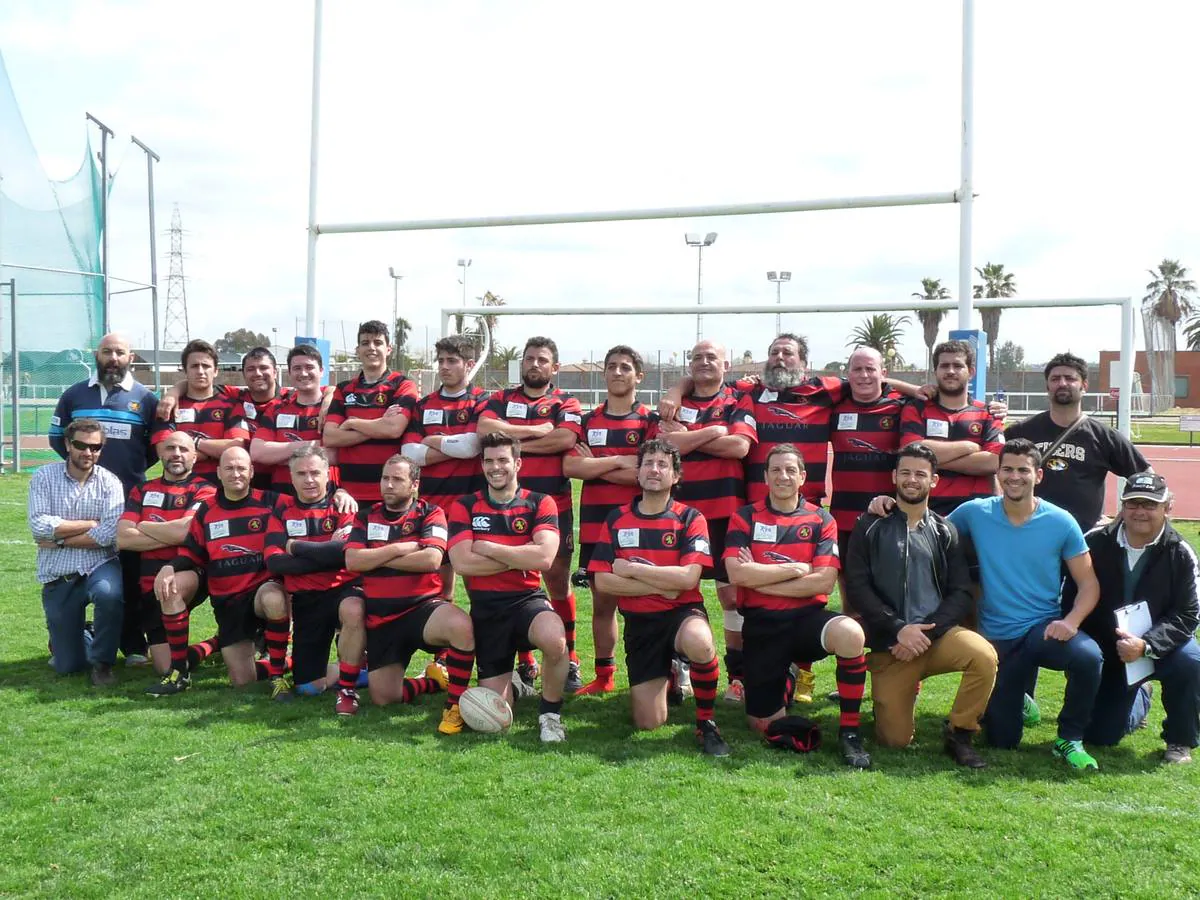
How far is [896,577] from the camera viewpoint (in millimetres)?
4168

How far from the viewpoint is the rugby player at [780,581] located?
13.6ft

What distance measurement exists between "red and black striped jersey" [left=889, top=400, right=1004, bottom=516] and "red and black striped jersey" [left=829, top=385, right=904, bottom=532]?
0.37 feet

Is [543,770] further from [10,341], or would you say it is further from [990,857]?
[10,341]

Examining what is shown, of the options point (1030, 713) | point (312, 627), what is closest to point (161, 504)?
point (312, 627)

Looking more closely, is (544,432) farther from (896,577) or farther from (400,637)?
(896,577)

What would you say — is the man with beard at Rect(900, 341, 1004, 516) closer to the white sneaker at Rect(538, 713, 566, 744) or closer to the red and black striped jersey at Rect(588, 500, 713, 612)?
the red and black striped jersey at Rect(588, 500, 713, 612)

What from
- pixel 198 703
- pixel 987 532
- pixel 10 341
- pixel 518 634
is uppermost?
pixel 10 341

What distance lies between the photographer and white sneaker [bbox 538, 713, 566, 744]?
4125 millimetres

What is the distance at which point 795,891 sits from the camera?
286cm

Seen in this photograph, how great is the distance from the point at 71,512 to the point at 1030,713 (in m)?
5.00

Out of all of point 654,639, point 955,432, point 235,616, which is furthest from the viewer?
point 235,616

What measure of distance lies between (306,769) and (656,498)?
5.97 ft

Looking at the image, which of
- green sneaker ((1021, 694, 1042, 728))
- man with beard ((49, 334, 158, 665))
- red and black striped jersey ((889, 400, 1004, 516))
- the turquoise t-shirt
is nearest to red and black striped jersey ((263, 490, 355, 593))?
man with beard ((49, 334, 158, 665))

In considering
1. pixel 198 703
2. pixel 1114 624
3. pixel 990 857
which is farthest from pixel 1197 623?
pixel 198 703
